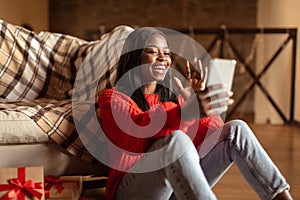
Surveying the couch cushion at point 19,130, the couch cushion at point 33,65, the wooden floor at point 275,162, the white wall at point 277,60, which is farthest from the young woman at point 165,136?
the white wall at point 277,60

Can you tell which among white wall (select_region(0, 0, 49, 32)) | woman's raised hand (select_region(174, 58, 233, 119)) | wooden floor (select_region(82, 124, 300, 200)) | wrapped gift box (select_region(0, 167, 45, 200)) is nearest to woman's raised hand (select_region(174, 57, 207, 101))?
woman's raised hand (select_region(174, 58, 233, 119))

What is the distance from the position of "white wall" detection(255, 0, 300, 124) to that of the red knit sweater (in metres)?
3.21

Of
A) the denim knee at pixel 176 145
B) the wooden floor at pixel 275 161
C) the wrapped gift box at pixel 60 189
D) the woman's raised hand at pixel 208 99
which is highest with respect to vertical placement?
the woman's raised hand at pixel 208 99

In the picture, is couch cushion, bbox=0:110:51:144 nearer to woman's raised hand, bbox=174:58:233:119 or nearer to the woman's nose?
the woman's nose

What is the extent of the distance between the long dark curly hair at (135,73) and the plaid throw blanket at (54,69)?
0.97ft

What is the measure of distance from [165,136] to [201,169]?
16cm

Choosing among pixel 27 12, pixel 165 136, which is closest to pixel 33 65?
pixel 165 136

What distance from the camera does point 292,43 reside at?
187 inches

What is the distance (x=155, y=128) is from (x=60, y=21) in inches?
236

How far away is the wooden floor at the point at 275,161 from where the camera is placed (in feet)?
7.64

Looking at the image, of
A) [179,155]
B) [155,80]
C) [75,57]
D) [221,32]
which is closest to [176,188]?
[179,155]

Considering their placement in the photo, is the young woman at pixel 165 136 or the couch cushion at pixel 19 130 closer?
the young woman at pixel 165 136

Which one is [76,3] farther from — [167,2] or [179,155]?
[179,155]

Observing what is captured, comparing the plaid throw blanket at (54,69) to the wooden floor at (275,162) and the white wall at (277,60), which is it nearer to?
the wooden floor at (275,162)
